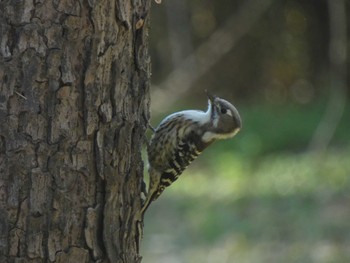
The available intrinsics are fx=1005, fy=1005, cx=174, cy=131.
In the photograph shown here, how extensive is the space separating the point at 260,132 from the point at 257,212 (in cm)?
371

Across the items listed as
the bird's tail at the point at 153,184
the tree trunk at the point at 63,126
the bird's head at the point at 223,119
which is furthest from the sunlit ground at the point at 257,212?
the tree trunk at the point at 63,126

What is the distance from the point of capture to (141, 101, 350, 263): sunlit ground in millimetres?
8984

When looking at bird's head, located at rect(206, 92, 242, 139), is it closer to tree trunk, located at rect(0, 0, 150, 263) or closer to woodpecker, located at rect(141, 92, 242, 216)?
woodpecker, located at rect(141, 92, 242, 216)

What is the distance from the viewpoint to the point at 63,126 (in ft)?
12.6

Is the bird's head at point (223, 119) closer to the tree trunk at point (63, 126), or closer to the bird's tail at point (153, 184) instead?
the bird's tail at point (153, 184)

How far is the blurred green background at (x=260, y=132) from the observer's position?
934 centimetres

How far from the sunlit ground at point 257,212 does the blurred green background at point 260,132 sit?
1 cm

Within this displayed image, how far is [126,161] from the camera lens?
160 inches

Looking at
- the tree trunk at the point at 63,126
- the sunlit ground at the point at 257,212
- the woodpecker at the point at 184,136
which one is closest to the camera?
the tree trunk at the point at 63,126

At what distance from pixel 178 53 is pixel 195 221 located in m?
6.62

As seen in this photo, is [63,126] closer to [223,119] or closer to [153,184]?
[153,184]

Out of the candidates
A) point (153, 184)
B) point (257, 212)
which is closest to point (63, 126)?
point (153, 184)

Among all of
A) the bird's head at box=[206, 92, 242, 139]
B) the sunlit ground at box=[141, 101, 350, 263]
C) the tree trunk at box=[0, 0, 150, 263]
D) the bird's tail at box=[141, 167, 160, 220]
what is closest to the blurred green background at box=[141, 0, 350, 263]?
the sunlit ground at box=[141, 101, 350, 263]

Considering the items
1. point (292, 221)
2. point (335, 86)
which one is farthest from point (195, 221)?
point (335, 86)
